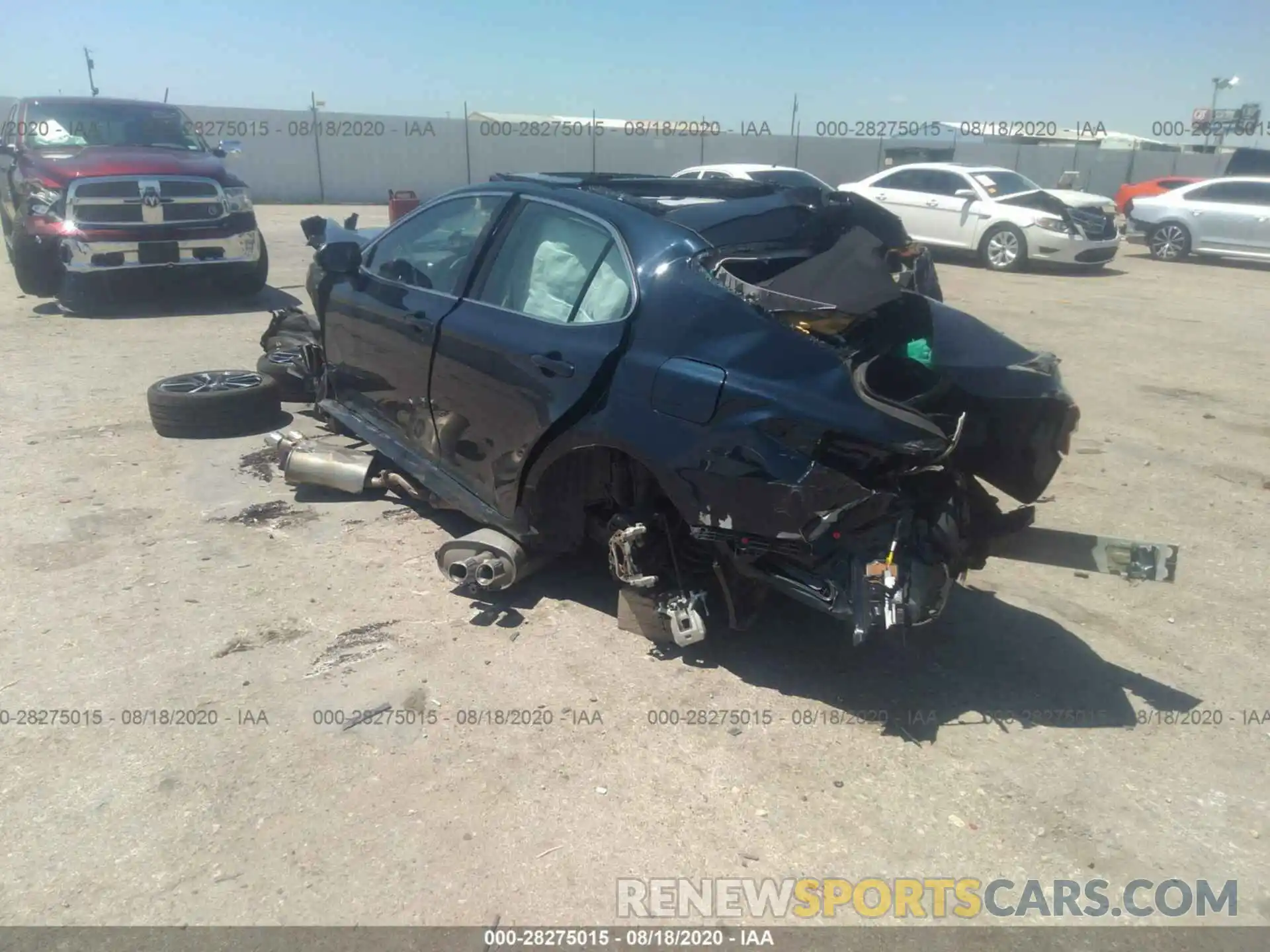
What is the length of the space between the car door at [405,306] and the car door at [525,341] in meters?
0.16

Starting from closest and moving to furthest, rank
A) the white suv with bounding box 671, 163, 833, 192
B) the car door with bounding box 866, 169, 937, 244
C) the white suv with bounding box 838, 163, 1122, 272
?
the white suv with bounding box 671, 163, 833, 192 < the white suv with bounding box 838, 163, 1122, 272 < the car door with bounding box 866, 169, 937, 244

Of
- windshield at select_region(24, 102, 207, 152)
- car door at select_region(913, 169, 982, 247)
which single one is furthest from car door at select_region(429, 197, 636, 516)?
car door at select_region(913, 169, 982, 247)

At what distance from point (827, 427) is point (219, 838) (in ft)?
7.45

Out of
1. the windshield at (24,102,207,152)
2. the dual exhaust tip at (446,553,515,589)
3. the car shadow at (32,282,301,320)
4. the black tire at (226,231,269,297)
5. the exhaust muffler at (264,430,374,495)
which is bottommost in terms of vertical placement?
the dual exhaust tip at (446,553,515,589)

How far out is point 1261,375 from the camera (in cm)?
888

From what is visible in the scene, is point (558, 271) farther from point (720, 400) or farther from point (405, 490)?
point (405, 490)

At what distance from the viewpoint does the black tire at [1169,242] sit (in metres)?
18.3

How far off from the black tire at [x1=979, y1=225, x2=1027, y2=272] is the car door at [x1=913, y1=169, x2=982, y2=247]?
31 cm

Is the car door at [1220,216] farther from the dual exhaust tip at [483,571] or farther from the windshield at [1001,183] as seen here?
the dual exhaust tip at [483,571]

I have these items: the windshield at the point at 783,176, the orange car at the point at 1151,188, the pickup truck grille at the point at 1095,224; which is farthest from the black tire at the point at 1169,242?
the windshield at the point at 783,176

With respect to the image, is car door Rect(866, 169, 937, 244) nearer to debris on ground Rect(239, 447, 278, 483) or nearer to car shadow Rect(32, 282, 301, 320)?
car shadow Rect(32, 282, 301, 320)

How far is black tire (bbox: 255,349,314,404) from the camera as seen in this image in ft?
22.5

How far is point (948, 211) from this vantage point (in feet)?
54.9
